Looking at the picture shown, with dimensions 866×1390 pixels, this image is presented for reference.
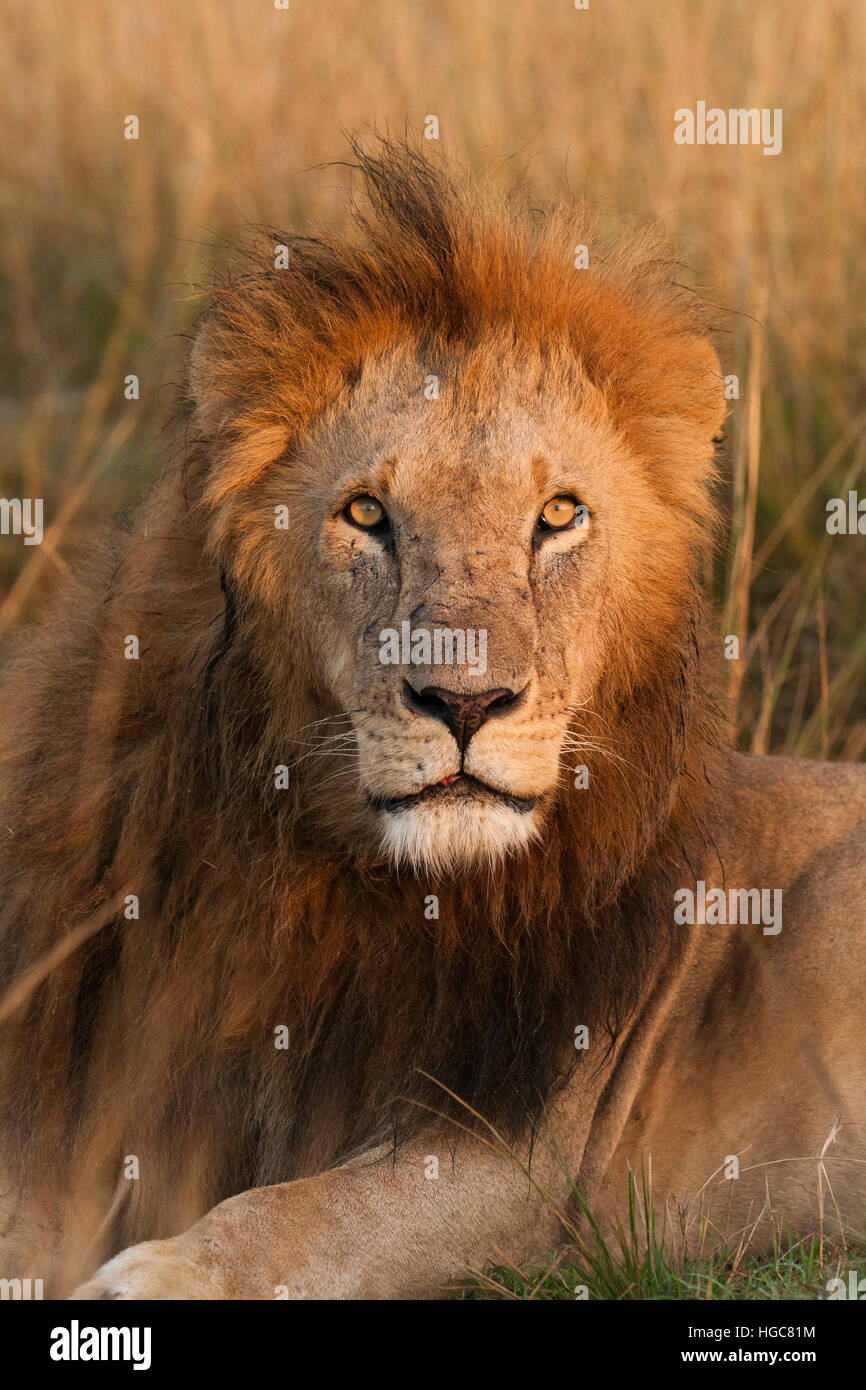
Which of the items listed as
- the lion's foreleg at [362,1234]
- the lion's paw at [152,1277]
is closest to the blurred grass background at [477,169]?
the lion's foreleg at [362,1234]

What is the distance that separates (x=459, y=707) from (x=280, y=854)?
59cm

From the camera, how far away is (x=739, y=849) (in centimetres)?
399

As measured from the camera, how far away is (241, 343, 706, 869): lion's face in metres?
2.92

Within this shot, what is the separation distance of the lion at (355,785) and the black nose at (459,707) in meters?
0.14

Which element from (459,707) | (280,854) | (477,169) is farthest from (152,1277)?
(477,169)

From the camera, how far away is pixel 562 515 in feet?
10.6

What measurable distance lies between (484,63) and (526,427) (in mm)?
Result: 5546

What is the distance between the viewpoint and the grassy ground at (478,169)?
637 centimetres

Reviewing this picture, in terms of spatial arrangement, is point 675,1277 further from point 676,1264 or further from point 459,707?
point 459,707

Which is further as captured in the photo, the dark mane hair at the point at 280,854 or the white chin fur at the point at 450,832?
the dark mane hair at the point at 280,854

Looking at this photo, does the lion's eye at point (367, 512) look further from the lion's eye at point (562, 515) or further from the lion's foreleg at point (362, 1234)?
the lion's foreleg at point (362, 1234)

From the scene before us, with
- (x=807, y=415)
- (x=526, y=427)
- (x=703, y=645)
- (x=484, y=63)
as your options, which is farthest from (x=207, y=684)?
(x=484, y=63)

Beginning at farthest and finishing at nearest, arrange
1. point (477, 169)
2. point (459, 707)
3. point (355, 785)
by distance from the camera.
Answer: point (477, 169), point (355, 785), point (459, 707)

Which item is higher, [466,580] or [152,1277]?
[466,580]
